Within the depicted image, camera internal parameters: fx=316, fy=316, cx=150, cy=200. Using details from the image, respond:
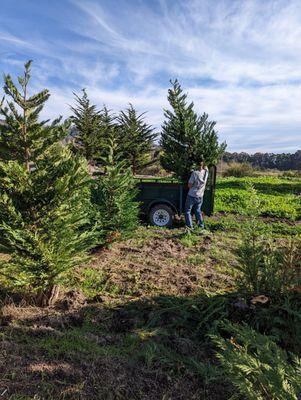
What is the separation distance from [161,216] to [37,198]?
5783 millimetres

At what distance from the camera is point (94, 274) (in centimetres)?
517

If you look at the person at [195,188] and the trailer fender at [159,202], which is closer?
the person at [195,188]

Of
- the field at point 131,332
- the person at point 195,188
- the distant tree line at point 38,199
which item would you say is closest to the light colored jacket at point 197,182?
the person at point 195,188

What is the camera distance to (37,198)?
379cm

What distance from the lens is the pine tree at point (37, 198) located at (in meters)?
3.62

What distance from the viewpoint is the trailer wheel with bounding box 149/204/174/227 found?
364 inches

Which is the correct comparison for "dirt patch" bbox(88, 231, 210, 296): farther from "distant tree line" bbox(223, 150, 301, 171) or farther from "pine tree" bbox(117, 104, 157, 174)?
"distant tree line" bbox(223, 150, 301, 171)

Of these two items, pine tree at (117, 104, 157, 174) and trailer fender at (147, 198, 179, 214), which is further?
pine tree at (117, 104, 157, 174)

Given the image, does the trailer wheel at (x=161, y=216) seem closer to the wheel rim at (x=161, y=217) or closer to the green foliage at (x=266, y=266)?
the wheel rim at (x=161, y=217)

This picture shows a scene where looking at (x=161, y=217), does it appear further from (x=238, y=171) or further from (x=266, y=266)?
(x=238, y=171)

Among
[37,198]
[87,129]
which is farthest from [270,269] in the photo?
[87,129]

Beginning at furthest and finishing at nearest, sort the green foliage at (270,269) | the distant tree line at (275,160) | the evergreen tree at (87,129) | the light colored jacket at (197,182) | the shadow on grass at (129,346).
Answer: the distant tree line at (275,160) < the evergreen tree at (87,129) < the light colored jacket at (197,182) < the green foliage at (270,269) < the shadow on grass at (129,346)

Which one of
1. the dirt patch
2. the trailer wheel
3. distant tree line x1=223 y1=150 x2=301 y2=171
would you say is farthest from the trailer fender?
distant tree line x1=223 y1=150 x2=301 y2=171

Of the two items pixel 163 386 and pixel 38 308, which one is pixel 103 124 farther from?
pixel 163 386
